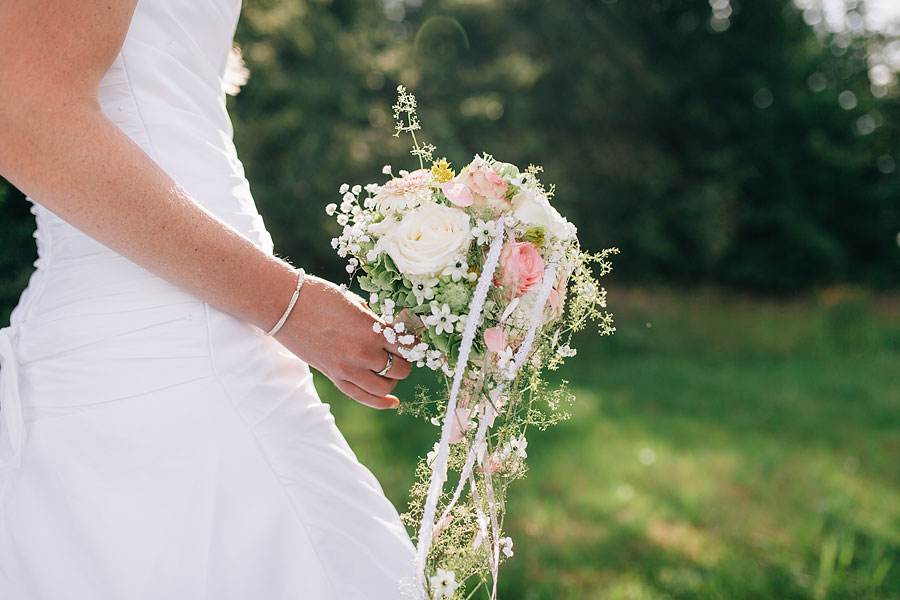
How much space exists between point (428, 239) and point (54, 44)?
0.66 meters

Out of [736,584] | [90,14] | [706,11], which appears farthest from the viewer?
[706,11]

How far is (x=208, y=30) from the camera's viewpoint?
4.67ft

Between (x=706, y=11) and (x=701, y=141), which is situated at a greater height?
(x=706, y=11)

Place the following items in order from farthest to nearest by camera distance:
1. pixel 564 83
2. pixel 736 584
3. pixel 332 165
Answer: pixel 564 83 → pixel 332 165 → pixel 736 584

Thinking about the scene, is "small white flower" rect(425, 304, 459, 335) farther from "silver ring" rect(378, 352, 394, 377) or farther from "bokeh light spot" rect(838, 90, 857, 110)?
"bokeh light spot" rect(838, 90, 857, 110)

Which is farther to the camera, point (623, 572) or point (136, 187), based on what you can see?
point (623, 572)

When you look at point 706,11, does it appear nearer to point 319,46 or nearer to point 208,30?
point 319,46

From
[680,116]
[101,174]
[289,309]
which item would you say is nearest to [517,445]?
[289,309]

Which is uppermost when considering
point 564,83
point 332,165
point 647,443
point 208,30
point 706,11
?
point 706,11

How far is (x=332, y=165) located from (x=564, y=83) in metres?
7.41

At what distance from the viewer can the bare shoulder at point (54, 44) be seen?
3.50 ft

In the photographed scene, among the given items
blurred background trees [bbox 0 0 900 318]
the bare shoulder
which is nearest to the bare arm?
the bare shoulder

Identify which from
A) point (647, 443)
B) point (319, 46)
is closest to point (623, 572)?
point (647, 443)

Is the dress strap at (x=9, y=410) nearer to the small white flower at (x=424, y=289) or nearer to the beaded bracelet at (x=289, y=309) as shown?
the beaded bracelet at (x=289, y=309)
